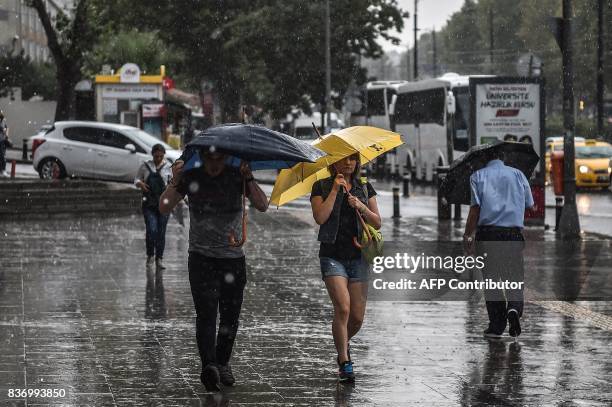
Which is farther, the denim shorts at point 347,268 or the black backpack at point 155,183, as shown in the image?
the black backpack at point 155,183

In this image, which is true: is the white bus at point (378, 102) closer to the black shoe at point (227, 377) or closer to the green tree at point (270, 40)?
the green tree at point (270, 40)

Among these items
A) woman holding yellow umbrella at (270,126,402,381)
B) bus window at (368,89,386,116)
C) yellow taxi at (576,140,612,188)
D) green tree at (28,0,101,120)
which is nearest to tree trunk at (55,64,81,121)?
green tree at (28,0,101,120)

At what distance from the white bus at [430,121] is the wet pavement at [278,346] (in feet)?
90.0

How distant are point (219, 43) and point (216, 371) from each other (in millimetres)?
51913

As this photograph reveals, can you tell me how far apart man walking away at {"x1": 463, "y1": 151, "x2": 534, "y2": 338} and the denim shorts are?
2.29m

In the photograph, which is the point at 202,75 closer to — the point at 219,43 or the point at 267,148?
the point at 219,43

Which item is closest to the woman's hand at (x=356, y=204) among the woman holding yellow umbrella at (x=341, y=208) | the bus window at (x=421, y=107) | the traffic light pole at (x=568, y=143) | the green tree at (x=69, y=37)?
the woman holding yellow umbrella at (x=341, y=208)

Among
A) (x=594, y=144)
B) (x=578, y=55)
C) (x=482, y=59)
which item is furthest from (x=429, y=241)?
(x=482, y=59)

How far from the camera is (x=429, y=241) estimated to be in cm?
2236

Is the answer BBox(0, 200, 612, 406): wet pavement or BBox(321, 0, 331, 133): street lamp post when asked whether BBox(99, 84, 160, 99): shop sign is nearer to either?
BBox(321, 0, 331, 133): street lamp post

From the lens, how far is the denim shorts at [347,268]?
32.4 feet

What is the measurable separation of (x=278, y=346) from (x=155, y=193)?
22.4ft

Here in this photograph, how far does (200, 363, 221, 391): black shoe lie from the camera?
9203mm

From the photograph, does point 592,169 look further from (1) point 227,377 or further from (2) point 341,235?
(1) point 227,377
